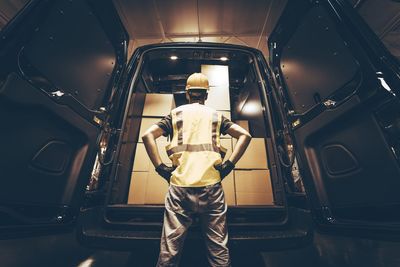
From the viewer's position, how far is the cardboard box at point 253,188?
7.54ft

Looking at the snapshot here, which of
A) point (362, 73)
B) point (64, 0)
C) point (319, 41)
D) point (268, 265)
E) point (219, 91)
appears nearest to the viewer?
point (362, 73)

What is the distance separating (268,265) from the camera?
5.83 ft

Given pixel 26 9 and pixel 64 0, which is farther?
pixel 64 0

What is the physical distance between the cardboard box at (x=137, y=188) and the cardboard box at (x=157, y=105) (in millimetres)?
907

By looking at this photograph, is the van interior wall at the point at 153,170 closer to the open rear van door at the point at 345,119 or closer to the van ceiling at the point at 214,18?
the open rear van door at the point at 345,119

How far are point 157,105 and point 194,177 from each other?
195cm

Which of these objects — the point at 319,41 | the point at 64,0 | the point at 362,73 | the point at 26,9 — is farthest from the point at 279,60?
the point at 26,9

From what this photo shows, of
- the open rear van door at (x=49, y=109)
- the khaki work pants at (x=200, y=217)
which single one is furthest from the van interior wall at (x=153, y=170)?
the khaki work pants at (x=200, y=217)

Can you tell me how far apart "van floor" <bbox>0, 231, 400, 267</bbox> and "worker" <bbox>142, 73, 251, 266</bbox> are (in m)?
0.33

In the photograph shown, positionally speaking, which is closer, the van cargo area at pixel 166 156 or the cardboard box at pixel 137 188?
the van cargo area at pixel 166 156

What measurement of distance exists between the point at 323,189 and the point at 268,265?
0.91 meters

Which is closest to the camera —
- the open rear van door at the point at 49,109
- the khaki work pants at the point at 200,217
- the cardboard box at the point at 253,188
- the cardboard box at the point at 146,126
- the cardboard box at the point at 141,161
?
the open rear van door at the point at 49,109

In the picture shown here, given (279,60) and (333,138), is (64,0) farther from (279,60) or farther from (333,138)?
(333,138)

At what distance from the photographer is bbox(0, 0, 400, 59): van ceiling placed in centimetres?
370
